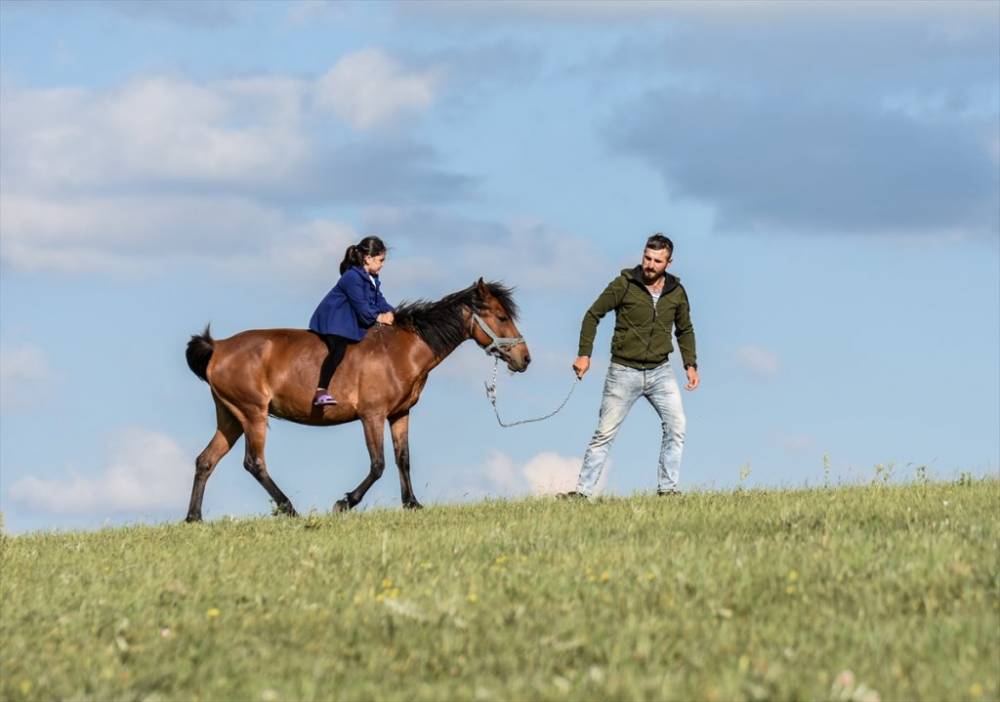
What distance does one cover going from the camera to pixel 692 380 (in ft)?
51.5

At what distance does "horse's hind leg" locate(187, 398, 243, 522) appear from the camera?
16969 mm

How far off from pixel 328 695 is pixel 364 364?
33.1 feet

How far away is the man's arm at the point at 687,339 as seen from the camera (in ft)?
51.4

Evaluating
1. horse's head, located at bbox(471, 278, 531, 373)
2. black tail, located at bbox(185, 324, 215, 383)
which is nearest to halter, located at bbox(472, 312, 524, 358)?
horse's head, located at bbox(471, 278, 531, 373)

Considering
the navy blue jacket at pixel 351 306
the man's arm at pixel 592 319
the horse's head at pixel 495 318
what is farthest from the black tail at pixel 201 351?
the man's arm at pixel 592 319

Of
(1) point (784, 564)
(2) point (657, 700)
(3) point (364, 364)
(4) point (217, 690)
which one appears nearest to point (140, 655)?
(4) point (217, 690)

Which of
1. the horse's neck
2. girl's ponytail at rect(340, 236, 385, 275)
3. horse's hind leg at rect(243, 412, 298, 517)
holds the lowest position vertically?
horse's hind leg at rect(243, 412, 298, 517)

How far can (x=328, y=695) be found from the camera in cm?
683

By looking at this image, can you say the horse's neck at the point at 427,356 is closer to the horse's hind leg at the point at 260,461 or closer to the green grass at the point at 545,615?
the horse's hind leg at the point at 260,461

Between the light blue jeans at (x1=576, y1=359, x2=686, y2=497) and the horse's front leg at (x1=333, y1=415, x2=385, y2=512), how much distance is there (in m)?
2.60

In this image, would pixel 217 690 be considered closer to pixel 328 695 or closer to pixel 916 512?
pixel 328 695

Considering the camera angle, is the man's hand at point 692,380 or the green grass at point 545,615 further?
the man's hand at point 692,380

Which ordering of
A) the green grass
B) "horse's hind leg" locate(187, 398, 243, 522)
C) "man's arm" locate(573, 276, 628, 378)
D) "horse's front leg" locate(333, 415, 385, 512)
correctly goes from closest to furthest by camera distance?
the green grass
"man's arm" locate(573, 276, 628, 378)
"horse's front leg" locate(333, 415, 385, 512)
"horse's hind leg" locate(187, 398, 243, 522)

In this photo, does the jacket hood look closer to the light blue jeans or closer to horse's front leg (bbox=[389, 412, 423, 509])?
the light blue jeans
